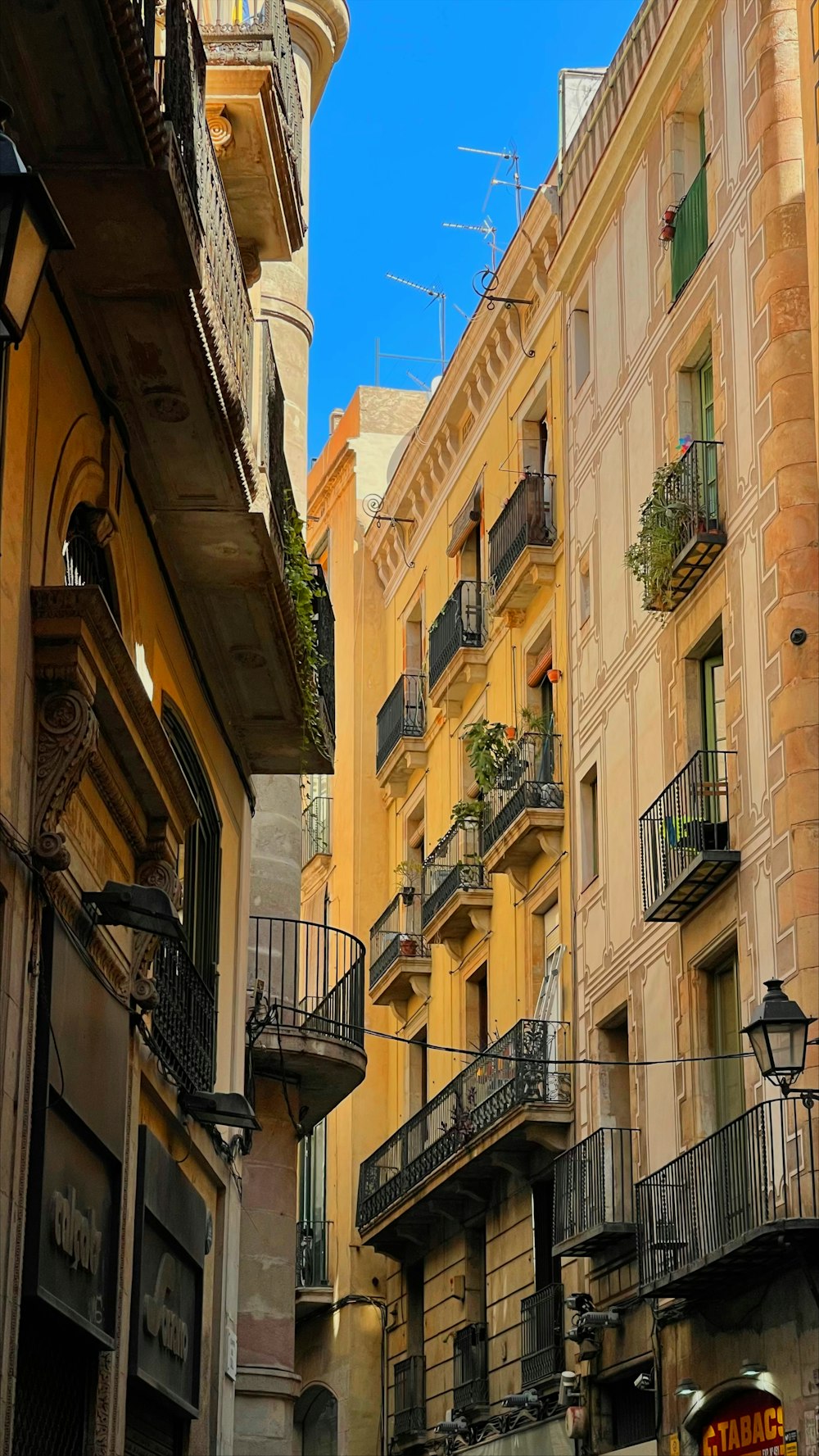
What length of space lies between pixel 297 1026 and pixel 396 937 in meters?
16.5

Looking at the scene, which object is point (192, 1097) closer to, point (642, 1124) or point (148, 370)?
point (148, 370)

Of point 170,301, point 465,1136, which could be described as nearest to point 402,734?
point 465,1136

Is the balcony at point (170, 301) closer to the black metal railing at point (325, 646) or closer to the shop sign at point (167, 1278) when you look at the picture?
the black metal railing at point (325, 646)

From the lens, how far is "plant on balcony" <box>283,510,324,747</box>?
45.7 feet

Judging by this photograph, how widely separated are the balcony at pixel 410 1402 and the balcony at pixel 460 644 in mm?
10005

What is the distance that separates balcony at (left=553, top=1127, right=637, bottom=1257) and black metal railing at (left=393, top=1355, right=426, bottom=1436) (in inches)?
347

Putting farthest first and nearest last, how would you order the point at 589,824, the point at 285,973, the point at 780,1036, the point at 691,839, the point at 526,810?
the point at 526,810 → the point at 589,824 → the point at 691,839 → the point at 285,973 → the point at 780,1036

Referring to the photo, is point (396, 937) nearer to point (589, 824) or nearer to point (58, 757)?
point (589, 824)

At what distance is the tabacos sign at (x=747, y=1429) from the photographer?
1859 centimetres

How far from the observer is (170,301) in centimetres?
968

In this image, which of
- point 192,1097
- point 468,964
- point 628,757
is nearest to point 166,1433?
point 192,1097

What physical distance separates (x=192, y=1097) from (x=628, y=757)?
40.6ft

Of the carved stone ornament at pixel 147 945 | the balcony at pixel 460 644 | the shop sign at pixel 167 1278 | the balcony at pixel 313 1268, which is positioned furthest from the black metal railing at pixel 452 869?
the carved stone ornament at pixel 147 945

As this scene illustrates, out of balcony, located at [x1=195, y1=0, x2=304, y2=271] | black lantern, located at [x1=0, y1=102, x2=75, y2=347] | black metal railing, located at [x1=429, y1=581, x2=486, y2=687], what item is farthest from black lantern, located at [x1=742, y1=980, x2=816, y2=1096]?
black metal railing, located at [x1=429, y1=581, x2=486, y2=687]
